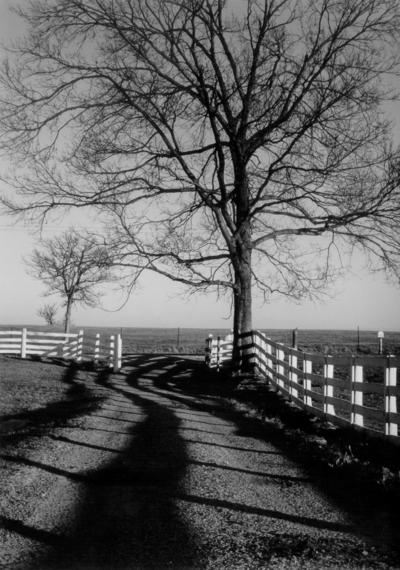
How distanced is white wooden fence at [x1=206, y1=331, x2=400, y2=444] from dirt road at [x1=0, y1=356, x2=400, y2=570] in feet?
3.99

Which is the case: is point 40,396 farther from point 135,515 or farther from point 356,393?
point 135,515

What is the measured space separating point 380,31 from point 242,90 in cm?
461

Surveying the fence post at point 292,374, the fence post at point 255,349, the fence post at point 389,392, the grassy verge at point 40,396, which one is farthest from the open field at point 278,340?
the fence post at point 389,392

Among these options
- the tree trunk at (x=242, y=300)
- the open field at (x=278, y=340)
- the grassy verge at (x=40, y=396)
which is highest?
the tree trunk at (x=242, y=300)

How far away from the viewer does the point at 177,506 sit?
5664 millimetres

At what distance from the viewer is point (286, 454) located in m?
8.36

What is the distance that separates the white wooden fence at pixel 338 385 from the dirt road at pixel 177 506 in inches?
47.9

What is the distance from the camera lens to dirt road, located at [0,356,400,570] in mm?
4426

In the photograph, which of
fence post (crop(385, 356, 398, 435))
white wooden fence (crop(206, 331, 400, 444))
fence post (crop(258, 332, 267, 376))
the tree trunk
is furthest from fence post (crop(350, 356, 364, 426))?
the tree trunk

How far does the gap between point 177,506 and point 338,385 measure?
5.38 metres

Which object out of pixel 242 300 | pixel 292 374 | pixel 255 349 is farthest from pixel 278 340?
pixel 292 374

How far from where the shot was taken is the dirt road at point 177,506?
4.43 meters

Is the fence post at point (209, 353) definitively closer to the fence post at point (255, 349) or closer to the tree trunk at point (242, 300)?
the tree trunk at point (242, 300)

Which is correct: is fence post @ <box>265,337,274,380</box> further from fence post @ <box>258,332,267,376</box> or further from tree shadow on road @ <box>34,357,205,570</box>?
tree shadow on road @ <box>34,357,205,570</box>
